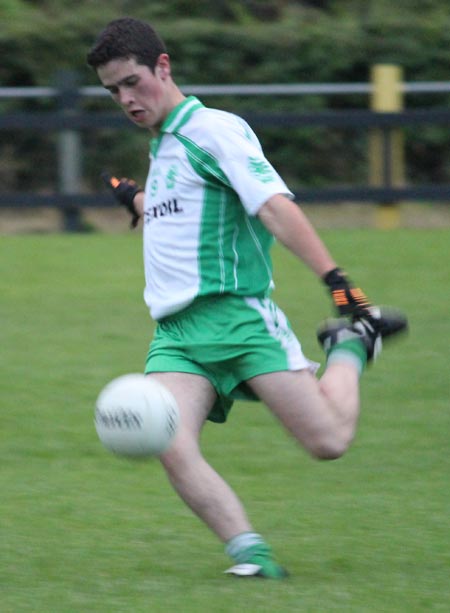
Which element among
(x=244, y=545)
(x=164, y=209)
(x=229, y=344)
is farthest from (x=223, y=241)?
(x=244, y=545)

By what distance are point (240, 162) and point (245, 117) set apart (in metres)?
9.77

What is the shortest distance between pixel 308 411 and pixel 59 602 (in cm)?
94

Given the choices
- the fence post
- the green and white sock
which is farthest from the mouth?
the fence post

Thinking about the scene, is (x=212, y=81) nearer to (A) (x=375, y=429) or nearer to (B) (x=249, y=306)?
(A) (x=375, y=429)

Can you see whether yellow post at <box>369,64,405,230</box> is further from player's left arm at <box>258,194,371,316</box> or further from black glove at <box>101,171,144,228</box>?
player's left arm at <box>258,194,371,316</box>

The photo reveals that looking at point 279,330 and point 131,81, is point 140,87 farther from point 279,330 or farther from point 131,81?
point 279,330

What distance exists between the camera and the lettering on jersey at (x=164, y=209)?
4316mm

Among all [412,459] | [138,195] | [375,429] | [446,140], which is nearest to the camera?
[138,195]

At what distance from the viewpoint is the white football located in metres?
3.91

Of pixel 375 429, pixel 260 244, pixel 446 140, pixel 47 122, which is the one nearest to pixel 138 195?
pixel 260 244

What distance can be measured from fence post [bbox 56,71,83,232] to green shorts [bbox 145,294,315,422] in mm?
9894

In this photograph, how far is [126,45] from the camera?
4203 millimetres

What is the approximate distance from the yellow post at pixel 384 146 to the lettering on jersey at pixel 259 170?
10063mm

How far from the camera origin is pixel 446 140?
51.7ft
